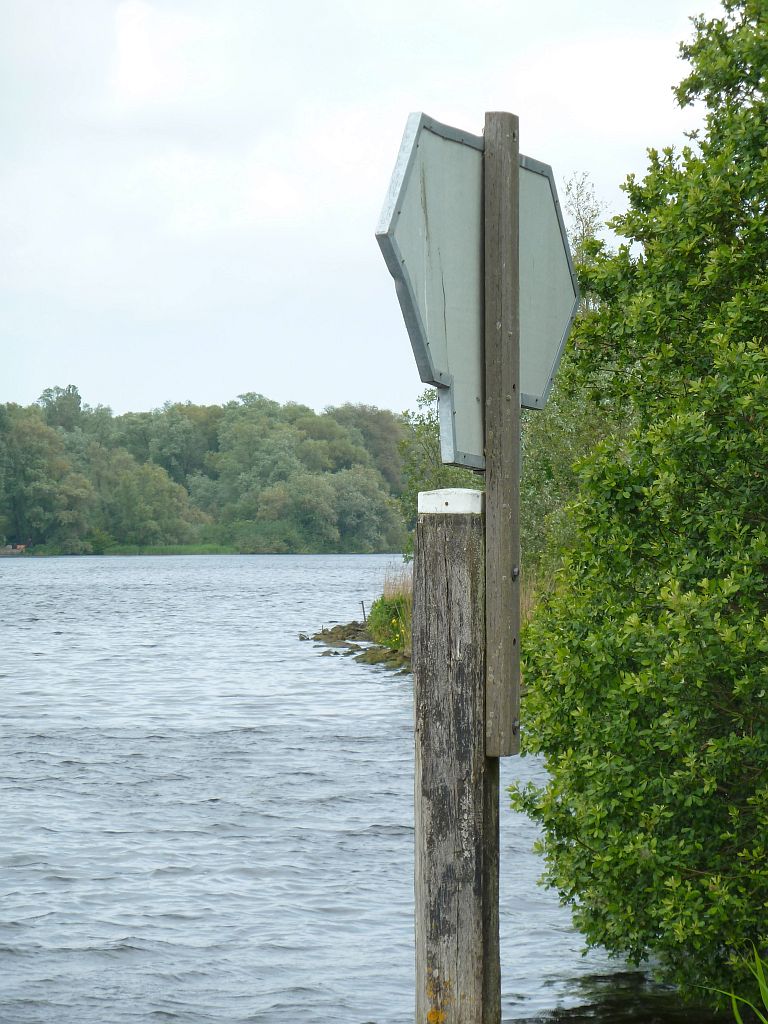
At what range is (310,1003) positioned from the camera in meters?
8.51

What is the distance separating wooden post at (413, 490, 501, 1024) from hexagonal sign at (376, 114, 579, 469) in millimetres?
306

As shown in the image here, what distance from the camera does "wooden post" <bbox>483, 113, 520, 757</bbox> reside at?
403cm

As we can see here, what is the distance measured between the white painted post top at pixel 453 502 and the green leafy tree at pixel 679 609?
6.55 feet

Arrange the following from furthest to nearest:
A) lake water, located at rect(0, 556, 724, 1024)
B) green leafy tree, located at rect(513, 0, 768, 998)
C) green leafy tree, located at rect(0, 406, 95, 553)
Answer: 1. green leafy tree, located at rect(0, 406, 95, 553)
2. lake water, located at rect(0, 556, 724, 1024)
3. green leafy tree, located at rect(513, 0, 768, 998)

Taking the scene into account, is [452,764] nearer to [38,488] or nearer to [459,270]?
[459,270]

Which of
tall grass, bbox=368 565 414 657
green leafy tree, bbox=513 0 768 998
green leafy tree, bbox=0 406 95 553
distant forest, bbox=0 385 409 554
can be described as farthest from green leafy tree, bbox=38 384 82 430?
green leafy tree, bbox=513 0 768 998

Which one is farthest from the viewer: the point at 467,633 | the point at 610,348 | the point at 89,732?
the point at 89,732

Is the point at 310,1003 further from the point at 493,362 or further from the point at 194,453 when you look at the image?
the point at 194,453

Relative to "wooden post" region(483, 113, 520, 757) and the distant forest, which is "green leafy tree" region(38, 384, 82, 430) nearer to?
the distant forest

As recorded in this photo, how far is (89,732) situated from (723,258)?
16.7 metres

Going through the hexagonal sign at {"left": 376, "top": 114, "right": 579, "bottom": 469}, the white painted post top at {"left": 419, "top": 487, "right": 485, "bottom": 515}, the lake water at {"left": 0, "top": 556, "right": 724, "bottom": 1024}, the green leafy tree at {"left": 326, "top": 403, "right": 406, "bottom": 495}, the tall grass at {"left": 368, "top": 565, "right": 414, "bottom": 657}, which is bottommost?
the lake water at {"left": 0, "top": 556, "right": 724, "bottom": 1024}

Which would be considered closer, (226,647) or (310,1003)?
(310,1003)

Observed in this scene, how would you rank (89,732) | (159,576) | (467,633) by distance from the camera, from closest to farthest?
1. (467,633)
2. (89,732)
3. (159,576)

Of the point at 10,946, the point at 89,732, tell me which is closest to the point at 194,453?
the point at 89,732
